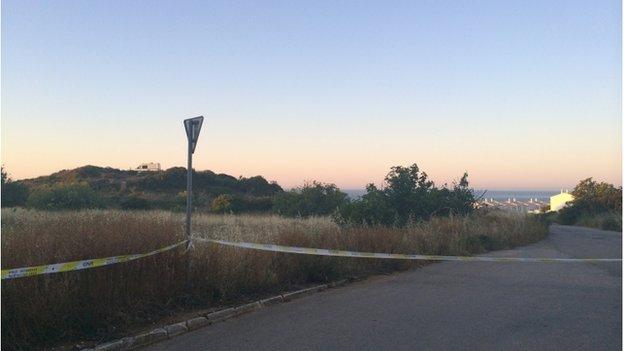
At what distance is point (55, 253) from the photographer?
7.48 m

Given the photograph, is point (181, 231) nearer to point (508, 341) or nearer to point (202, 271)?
point (202, 271)

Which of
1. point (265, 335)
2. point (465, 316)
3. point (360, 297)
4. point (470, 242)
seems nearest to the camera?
point (265, 335)

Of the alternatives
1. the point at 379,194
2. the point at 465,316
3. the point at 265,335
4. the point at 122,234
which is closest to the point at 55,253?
the point at 122,234

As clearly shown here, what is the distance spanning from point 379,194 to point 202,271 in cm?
1727

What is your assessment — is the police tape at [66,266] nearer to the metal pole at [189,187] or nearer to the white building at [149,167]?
the metal pole at [189,187]


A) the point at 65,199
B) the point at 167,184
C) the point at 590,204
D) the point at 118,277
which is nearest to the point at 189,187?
the point at 118,277

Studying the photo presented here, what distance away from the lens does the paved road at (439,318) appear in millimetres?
6797

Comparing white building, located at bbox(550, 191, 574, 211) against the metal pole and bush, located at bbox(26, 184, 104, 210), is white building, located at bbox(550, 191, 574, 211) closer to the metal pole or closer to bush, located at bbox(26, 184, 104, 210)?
bush, located at bbox(26, 184, 104, 210)

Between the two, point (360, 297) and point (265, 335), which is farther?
point (360, 297)

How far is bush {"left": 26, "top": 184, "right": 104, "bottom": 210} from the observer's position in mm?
31575

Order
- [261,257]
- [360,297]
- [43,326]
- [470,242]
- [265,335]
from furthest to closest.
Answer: [470,242] → [261,257] → [360,297] → [265,335] → [43,326]

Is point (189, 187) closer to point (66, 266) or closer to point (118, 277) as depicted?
point (118, 277)

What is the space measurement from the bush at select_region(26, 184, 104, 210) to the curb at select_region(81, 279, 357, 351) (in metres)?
24.5

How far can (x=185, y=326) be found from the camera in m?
7.39
